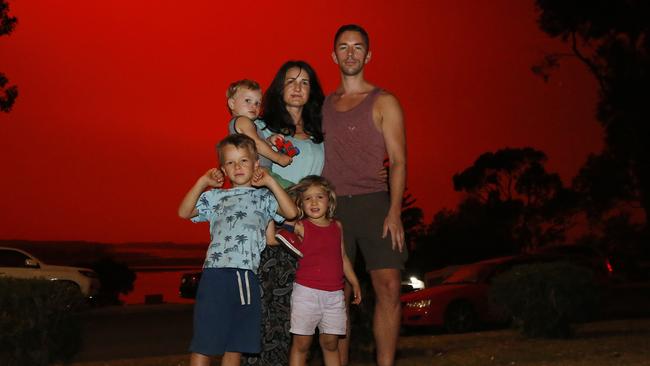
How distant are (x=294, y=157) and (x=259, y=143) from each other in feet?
1.53

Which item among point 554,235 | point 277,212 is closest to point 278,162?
point 277,212

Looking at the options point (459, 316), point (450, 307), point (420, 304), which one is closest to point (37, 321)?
point (420, 304)

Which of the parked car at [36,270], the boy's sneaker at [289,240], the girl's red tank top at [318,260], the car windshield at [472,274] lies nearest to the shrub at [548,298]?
the car windshield at [472,274]

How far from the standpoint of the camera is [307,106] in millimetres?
5809

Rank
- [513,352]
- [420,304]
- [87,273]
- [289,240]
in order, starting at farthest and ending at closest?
[87,273]
[420,304]
[513,352]
[289,240]

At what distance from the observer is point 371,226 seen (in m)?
5.91

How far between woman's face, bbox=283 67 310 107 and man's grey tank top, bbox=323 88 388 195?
0.30 metres

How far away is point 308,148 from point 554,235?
59508 millimetres

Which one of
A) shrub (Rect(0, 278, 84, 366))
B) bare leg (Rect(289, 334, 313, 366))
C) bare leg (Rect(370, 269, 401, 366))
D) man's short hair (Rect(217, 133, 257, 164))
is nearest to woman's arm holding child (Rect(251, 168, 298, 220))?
man's short hair (Rect(217, 133, 257, 164))

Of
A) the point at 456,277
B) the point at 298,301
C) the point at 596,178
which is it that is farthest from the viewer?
the point at 596,178

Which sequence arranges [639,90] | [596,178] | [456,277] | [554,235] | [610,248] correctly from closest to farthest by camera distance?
1. [456,277]
2. [639,90]
3. [596,178]
4. [610,248]
5. [554,235]

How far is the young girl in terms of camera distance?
552 cm

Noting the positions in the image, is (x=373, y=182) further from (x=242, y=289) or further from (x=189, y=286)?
(x=189, y=286)

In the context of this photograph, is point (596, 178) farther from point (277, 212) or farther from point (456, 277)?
point (277, 212)
